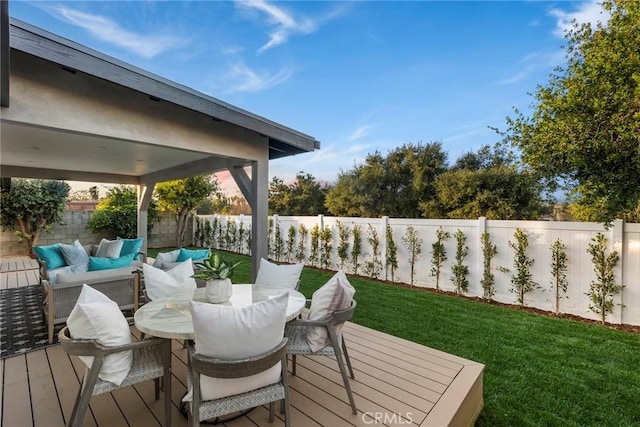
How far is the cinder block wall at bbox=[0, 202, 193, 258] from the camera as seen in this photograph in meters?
9.94

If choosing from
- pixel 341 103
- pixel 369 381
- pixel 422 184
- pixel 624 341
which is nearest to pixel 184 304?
pixel 369 381

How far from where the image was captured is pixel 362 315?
488 cm

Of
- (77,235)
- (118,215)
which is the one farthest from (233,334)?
(77,235)

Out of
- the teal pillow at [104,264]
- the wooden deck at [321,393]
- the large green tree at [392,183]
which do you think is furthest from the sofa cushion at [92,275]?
the large green tree at [392,183]

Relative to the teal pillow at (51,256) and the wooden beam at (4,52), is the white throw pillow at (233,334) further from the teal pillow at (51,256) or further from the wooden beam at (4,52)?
the teal pillow at (51,256)

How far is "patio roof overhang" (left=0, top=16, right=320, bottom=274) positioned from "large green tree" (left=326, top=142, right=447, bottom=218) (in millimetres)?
7475

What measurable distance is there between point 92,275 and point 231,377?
11.7ft

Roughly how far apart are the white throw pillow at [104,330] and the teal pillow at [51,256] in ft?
15.0

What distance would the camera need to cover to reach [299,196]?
53.5 feet

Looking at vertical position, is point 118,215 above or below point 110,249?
above

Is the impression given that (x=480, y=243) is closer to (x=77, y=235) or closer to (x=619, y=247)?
(x=619, y=247)

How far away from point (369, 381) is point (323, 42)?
6635 millimetres

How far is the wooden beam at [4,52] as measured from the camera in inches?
60.0

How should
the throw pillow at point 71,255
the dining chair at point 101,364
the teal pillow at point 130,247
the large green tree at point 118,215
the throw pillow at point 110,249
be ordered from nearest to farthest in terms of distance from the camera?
the dining chair at point 101,364 < the throw pillow at point 71,255 < the throw pillow at point 110,249 < the teal pillow at point 130,247 < the large green tree at point 118,215
